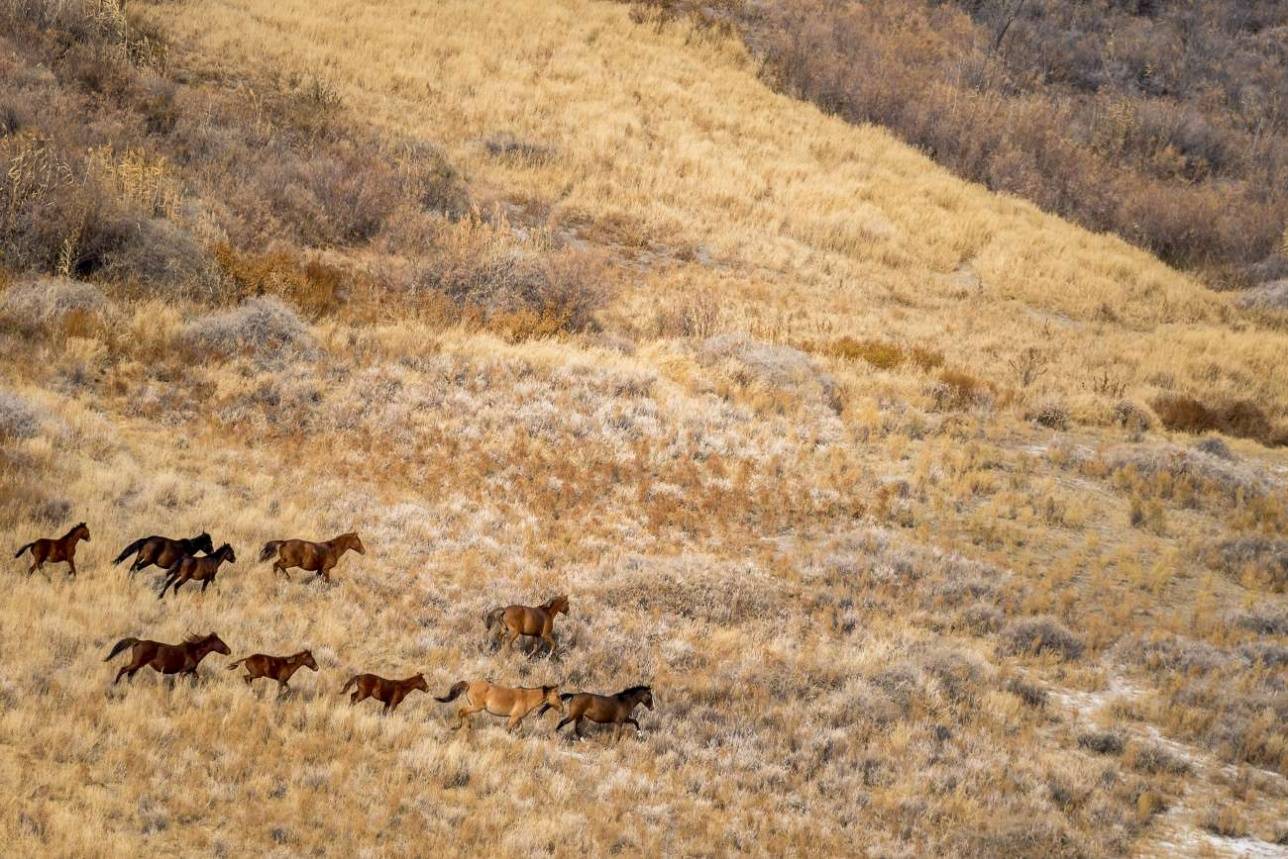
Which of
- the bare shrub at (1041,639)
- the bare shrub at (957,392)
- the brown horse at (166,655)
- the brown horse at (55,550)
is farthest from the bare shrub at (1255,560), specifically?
the brown horse at (55,550)

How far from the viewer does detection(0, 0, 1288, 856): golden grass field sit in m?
7.12

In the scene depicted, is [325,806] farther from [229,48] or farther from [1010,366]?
[229,48]

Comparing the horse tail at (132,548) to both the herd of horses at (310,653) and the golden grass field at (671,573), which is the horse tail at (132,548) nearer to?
the herd of horses at (310,653)

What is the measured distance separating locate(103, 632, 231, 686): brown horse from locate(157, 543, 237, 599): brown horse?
1.10m

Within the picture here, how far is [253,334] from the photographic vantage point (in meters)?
14.1

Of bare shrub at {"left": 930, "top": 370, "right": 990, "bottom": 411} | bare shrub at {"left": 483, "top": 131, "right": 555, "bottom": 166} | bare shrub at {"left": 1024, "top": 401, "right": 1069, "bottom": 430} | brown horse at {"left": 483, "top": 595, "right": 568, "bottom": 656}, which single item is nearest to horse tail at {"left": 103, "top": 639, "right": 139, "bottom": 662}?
brown horse at {"left": 483, "top": 595, "right": 568, "bottom": 656}

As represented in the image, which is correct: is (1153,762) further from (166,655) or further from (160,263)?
(160,263)

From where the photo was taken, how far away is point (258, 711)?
7375 mm

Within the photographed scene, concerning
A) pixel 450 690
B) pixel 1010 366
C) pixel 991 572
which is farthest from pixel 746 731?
pixel 1010 366

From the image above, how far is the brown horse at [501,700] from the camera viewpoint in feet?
25.9

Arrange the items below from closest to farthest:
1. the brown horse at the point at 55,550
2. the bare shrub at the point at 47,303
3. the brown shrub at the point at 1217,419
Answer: the brown horse at the point at 55,550 → the bare shrub at the point at 47,303 → the brown shrub at the point at 1217,419

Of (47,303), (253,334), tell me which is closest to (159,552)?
(253,334)

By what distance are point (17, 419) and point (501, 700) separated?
19.3ft

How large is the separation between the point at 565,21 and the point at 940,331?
17.5m
